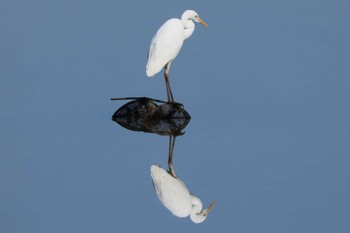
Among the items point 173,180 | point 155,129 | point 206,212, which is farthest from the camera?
point 155,129

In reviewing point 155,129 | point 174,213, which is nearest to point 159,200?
point 174,213

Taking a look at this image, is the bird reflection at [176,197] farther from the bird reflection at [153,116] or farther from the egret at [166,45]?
the egret at [166,45]

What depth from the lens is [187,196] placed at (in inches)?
223

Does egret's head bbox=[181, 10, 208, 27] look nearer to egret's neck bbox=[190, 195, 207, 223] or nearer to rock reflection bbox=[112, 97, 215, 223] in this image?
rock reflection bbox=[112, 97, 215, 223]

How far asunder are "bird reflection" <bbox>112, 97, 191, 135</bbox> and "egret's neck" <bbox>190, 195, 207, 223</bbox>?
135cm

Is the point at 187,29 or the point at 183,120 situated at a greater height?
the point at 187,29

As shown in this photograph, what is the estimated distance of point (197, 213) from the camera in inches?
215

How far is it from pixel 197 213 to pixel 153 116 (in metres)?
1.63

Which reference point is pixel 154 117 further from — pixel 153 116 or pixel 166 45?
pixel 166 45

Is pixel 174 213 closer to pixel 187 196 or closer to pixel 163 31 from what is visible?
pixel 187 196

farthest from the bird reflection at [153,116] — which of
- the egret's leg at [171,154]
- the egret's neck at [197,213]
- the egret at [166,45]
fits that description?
the egret's neck at [197,213]

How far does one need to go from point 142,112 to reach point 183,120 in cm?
27

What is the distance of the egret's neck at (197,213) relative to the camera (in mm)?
5438

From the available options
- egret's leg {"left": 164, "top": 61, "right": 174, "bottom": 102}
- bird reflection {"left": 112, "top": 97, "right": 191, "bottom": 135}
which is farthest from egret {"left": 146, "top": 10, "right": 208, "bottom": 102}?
bird reflection {"left": 112, "top": 97, "right": 191, "bottom": 135}
